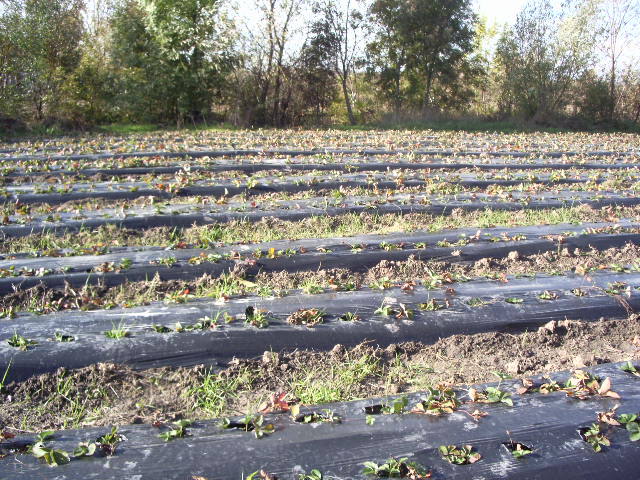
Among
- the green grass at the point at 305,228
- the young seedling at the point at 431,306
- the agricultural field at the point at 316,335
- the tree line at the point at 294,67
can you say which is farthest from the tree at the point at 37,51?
the young seedling at the point at 431,306

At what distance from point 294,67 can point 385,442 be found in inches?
720

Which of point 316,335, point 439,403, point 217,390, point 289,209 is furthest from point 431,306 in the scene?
point 289,209

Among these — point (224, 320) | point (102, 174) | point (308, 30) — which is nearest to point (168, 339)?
point (224, 320)

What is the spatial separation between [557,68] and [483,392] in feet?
72.8

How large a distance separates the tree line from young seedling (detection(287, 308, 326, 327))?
1327 centimetres

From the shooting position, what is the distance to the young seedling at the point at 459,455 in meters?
1.80

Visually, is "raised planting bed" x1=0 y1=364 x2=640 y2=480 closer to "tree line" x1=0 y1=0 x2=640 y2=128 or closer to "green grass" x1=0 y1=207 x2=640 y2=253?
"green grass" x1=0 y1=207 x2=640 y2=253

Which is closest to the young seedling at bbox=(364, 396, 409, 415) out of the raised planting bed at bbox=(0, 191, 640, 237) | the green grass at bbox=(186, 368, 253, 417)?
the green grass at bbox=(186, 368, 253, 417)

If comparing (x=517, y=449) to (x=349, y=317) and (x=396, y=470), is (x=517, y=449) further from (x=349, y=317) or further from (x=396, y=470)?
(x=349, y=317)

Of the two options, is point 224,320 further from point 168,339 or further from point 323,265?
point 323,265

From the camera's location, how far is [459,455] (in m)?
1.82

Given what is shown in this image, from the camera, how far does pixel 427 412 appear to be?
2.05 metres

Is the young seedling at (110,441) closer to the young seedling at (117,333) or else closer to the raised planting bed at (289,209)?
the young seedling at (117,333)

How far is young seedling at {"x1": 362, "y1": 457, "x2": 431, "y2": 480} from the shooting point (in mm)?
1720
